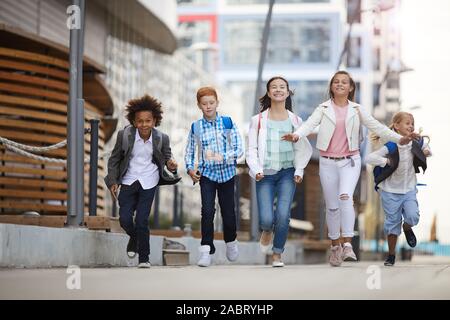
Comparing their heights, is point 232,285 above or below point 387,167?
below

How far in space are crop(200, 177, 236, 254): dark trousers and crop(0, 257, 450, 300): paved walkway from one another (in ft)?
3.41

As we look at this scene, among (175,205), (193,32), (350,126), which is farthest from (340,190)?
(193,32)

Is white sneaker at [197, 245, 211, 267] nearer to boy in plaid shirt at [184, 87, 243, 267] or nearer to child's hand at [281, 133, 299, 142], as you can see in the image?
boy in plaid shirt at [184, 87, 243, 267]

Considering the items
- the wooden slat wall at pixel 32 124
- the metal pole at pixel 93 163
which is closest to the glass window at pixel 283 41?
the wooden slat wall at pixel 32 124

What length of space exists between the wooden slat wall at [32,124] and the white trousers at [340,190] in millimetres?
8805

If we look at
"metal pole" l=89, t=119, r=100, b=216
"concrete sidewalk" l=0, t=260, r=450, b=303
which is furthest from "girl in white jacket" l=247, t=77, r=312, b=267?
"metal pole" l=89, t=119, r=100, b=216

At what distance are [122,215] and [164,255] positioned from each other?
14.7 ft

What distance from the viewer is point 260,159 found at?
1214 cm

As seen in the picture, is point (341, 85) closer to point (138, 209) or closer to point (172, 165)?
point (172, 165)

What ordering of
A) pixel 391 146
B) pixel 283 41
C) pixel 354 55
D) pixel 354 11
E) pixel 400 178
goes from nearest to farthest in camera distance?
1. pixel 391 146
2. pixel 400 178
3. pixel 354 11
4. pixel 354 55
5. pixel 283 41

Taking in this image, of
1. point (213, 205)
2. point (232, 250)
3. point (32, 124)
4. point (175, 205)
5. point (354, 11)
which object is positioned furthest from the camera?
point (354, 11)

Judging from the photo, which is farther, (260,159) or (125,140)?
(260,159)

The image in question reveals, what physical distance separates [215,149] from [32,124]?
9.62m
